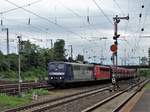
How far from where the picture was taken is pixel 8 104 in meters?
25.9

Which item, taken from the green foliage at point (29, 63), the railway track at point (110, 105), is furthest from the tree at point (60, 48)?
the railway track at point (110, 105)

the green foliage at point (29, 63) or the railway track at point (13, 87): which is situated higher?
the green foliage at point (29, 63)

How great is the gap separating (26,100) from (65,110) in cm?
620

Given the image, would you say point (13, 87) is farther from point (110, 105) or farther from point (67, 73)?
point (110, 105)

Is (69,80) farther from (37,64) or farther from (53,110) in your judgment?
(37,64)

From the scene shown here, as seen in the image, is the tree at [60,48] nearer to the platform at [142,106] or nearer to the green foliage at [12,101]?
the green foliage at [12,101]

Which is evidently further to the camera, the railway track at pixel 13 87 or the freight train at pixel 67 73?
the freight train at pixel 67 73

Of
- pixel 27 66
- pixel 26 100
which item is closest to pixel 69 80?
pixel 26 100

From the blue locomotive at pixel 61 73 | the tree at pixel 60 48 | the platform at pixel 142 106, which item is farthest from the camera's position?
the tree at pixel 60 48

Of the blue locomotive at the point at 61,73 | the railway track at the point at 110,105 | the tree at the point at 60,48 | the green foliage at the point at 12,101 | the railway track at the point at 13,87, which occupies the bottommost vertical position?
the railway track at the point at 110,105

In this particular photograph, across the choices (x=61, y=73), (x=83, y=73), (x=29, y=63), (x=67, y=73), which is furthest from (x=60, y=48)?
(x=61, y=73)

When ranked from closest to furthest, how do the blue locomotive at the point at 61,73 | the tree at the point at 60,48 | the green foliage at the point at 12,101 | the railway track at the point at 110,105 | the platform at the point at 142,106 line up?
the platform at the point at 142,106
the railway track at the point at 110,105
the green foliage at the point at 12,101
the blue locomotive at the point at 61,73
the tree at the point at 60,48

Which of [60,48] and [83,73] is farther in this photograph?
[60,48]

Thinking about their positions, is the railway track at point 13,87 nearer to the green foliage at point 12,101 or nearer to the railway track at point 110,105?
the green foliage at point 12,101
